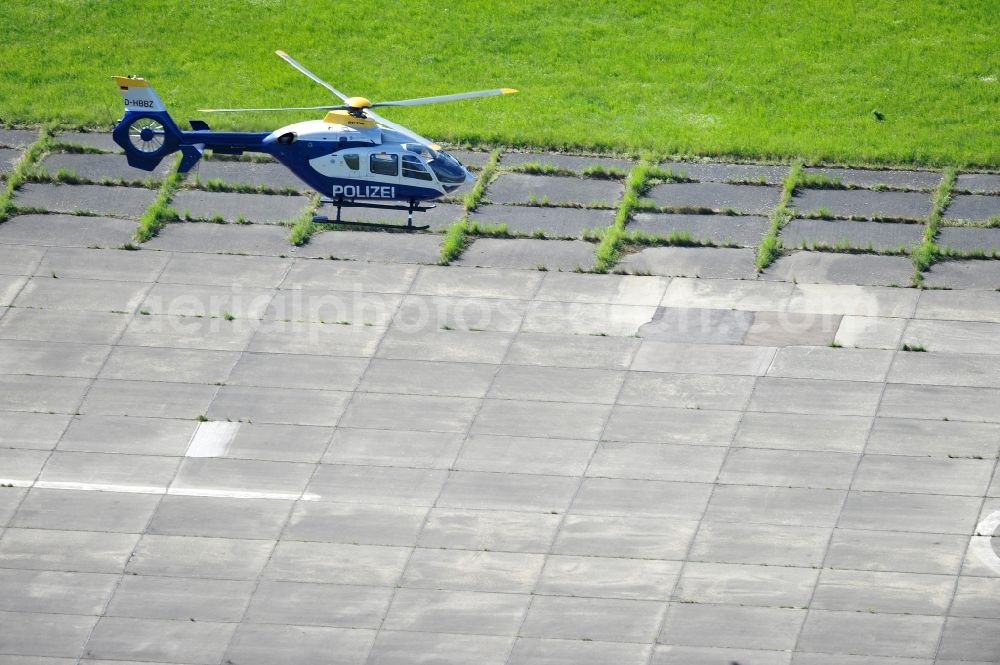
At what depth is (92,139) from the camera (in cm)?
6112

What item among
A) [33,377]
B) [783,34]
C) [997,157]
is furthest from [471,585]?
[783,34]

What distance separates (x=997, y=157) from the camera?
5897 centimetres

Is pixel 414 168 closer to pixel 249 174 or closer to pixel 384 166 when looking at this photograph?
pixel 384 166

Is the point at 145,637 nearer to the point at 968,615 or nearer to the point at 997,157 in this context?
the point at 968,615

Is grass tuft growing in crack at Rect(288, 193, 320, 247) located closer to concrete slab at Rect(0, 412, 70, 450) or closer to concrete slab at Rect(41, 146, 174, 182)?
concrete slab at Rect(41, 146, 174, 182)

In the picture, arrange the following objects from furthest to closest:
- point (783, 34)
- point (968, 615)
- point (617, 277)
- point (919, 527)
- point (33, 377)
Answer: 1. point (783, 34)
2. point (617, 277)
3. point (33, 377)
4. point (919, 527)
5. point (968, 615)

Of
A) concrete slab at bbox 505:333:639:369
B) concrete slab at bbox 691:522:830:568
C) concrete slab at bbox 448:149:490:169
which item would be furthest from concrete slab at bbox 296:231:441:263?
concrete slab at bbox 691:522:830:568

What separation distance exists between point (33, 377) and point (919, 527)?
2384 cm

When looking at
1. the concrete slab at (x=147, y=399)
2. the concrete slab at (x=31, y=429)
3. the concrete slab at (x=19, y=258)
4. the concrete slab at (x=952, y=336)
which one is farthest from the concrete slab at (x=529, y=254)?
the concrete slab at (x=31, y=429)

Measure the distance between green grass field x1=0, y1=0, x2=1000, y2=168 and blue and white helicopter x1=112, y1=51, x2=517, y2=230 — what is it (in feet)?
42.1

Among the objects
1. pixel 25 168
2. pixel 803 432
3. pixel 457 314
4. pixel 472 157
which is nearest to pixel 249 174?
pixel 472 157

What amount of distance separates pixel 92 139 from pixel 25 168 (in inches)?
107

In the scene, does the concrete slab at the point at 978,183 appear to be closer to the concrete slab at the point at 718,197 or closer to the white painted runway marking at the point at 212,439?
the concrete slab at the point at 718,197

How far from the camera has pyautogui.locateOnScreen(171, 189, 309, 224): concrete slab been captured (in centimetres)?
5666
